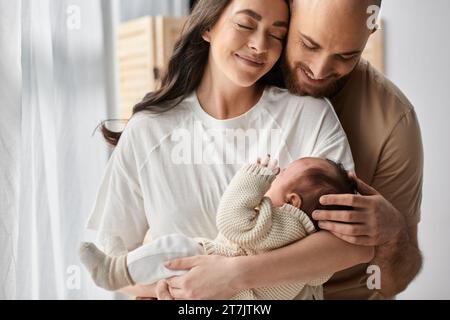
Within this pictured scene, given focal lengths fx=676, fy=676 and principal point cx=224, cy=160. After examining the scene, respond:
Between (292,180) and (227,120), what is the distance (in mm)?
217

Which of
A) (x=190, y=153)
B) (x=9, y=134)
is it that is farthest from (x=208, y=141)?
(x=9, y=134)

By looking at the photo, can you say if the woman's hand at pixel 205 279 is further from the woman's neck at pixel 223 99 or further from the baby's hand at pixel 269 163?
the woman's neck at pixel 223 99

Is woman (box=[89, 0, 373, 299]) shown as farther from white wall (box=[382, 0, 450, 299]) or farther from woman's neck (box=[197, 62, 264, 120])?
white wall (box=[382, 0, 450, 299])

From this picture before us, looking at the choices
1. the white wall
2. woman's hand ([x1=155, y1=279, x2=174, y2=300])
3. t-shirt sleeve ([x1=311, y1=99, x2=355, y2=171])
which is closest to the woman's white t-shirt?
t-shirt sleeve ([x1=311, y1=99, x2=355, y2=171])

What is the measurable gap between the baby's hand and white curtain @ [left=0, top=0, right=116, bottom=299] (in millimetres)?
379

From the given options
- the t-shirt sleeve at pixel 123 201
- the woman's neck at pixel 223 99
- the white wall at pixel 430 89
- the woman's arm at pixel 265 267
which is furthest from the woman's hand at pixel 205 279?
the white wall at pixel 430 89

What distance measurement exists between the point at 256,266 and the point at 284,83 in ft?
1.40

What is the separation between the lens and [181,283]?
5.04 ft

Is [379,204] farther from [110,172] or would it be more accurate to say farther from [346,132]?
[110,172]

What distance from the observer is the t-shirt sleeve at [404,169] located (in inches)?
61.3

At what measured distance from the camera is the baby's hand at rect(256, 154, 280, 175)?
1.51 meters

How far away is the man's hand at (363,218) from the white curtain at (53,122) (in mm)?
552

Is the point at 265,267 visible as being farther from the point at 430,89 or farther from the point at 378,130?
the point at 430,89
